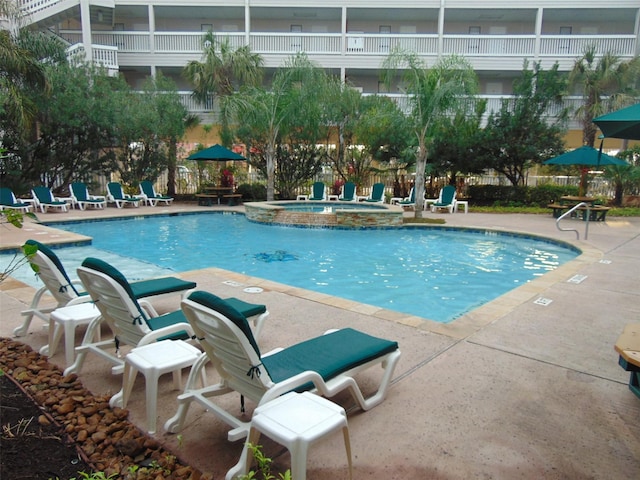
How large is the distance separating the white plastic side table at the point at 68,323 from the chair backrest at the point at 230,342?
149 cm

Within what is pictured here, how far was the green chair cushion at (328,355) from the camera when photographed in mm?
2938

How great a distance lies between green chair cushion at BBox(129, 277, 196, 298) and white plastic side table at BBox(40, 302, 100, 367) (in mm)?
598

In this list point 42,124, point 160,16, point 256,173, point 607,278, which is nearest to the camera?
point 607,278

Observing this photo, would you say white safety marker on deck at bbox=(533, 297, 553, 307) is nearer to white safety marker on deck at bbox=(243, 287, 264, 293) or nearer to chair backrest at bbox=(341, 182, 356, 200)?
white safety marker on deck at bbox=(243, 287, 264, 293)

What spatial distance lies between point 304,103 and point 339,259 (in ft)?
32.3

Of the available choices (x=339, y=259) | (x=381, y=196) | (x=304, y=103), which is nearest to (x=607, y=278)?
(x=339, y=259)

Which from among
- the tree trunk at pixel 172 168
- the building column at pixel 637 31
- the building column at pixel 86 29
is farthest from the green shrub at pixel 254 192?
the building column at pixel 637 31

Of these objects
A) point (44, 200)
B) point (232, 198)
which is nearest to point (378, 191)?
point (232, 198)

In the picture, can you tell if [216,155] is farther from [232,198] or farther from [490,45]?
[490,45]

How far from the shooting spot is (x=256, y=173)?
70.3 ft

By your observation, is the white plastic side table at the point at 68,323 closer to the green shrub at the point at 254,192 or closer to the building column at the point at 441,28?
the green shrub at the point at 254,192

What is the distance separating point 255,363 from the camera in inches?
101

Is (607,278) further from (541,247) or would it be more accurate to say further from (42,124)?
(42,124)

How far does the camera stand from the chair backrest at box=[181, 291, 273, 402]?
250 cm
